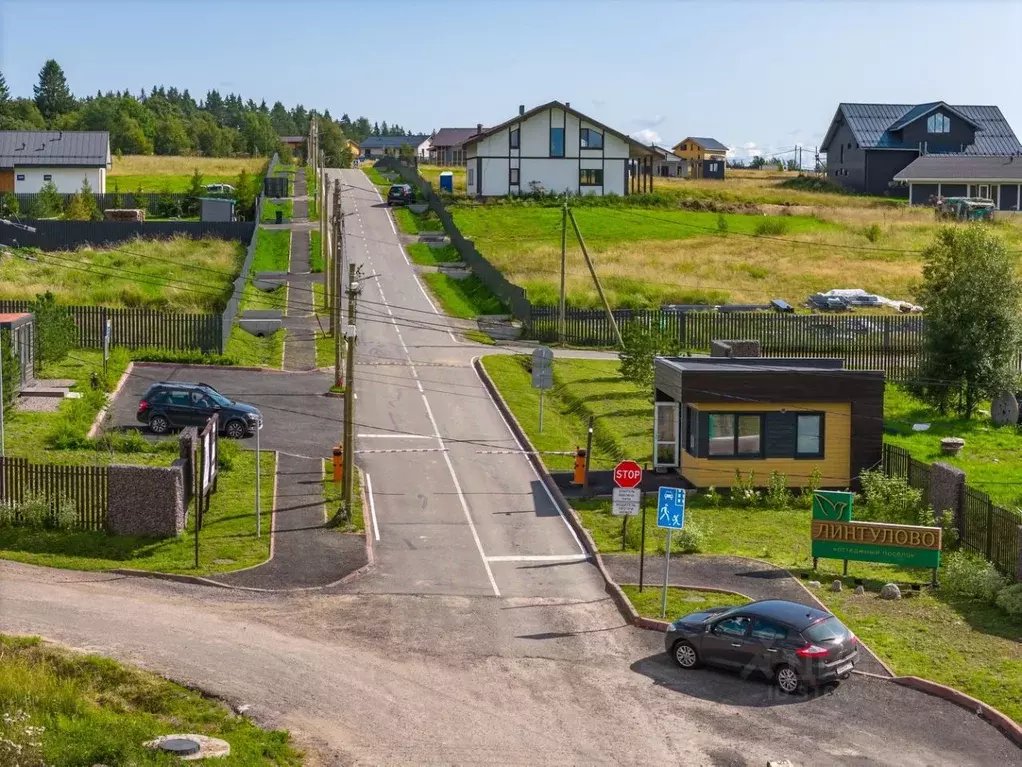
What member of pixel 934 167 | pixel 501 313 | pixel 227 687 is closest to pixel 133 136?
pixel 934 167

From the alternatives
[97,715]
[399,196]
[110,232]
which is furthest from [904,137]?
[97,715]

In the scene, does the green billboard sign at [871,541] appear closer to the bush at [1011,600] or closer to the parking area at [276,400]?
the bush at [1011,600]

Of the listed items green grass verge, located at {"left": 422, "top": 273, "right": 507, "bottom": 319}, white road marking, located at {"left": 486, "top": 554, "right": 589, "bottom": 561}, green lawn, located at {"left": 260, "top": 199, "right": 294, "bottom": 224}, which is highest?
green lawn, located at {"left": 260, "top": 199, "right": 294, "bottom": 224}

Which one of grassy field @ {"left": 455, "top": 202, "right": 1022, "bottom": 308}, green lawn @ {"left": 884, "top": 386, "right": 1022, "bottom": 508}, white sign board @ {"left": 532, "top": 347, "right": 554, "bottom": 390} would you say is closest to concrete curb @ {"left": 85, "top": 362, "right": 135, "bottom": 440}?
white sign board @ {"left": 532, "top": 347, "right": 554, "bottom": 390}

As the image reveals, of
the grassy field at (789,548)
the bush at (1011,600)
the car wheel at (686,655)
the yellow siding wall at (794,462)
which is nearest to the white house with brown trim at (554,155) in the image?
Result: the grassy field at (789,548)

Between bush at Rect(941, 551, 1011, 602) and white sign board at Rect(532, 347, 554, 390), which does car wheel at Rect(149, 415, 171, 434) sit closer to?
white sign board at Rect(532, 347, 554, 390)

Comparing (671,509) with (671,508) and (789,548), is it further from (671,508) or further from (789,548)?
(789,548)
